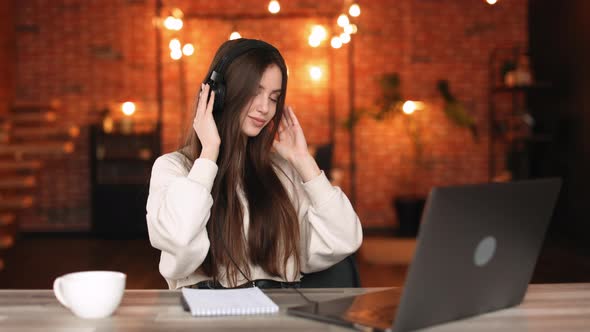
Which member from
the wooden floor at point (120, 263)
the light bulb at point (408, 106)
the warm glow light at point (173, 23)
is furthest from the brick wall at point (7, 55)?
the light bulb at point (408, 106)

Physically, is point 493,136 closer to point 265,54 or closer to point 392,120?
point 392,120

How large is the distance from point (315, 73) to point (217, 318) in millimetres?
6934

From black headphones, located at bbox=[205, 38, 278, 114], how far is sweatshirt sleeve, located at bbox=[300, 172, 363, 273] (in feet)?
1.14

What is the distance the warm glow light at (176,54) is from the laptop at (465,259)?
680 centimetres

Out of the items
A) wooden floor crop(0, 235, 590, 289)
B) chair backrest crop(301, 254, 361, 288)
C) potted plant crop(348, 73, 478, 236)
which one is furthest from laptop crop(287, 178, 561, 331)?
potted plant crop(348, 73, 478, 236)

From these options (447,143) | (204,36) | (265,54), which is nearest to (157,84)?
(204,36)

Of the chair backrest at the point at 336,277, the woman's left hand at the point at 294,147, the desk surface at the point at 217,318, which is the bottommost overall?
the chair backrest at the point at 336,277

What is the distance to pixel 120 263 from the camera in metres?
6.23

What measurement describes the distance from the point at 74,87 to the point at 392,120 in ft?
12.0

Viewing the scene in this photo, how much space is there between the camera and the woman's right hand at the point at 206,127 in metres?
1.90

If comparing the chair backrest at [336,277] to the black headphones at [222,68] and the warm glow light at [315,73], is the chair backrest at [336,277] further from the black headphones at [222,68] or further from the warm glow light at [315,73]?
the warm glow light at [315,73]

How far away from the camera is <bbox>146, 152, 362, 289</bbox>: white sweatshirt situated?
1758mm

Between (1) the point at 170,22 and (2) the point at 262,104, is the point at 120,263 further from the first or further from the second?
(2) the point at 262,104

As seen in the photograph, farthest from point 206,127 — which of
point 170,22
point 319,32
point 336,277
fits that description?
point 319,32
